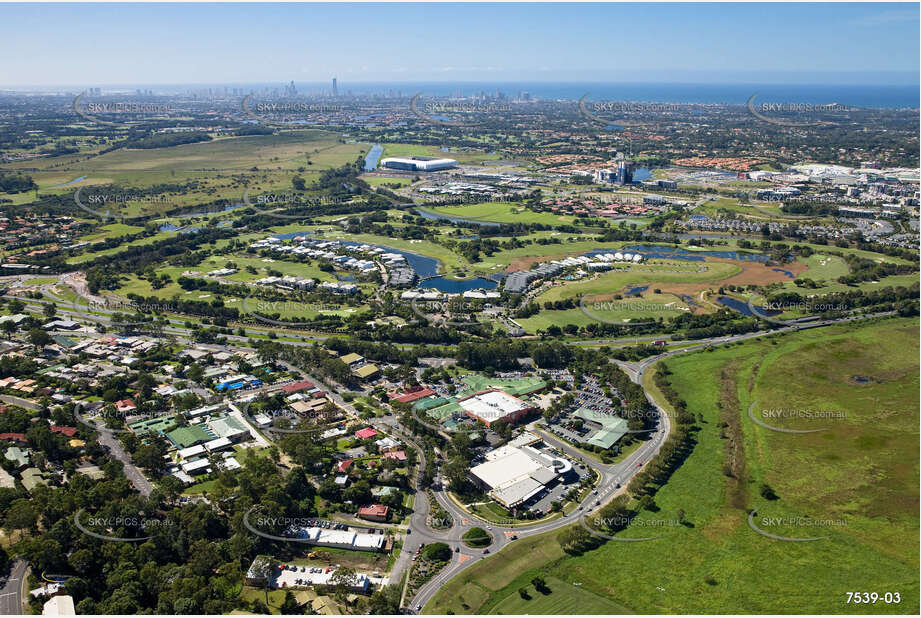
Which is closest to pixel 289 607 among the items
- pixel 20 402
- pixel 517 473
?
pixel 517 473

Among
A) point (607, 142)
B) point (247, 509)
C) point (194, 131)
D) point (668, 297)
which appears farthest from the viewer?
point (607, 142)

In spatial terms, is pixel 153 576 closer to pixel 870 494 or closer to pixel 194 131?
pixel 870 494

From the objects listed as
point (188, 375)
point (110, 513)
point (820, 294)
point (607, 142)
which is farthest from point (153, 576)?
point (607, 142)

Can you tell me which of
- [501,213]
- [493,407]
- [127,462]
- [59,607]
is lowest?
[127,462]

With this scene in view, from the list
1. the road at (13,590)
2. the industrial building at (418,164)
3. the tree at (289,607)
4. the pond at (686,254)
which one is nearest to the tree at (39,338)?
the road at (13,590)

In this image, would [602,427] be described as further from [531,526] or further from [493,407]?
[531,526]

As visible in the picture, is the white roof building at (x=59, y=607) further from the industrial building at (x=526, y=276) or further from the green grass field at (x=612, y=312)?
the industrial building at (x=526, y=276)
